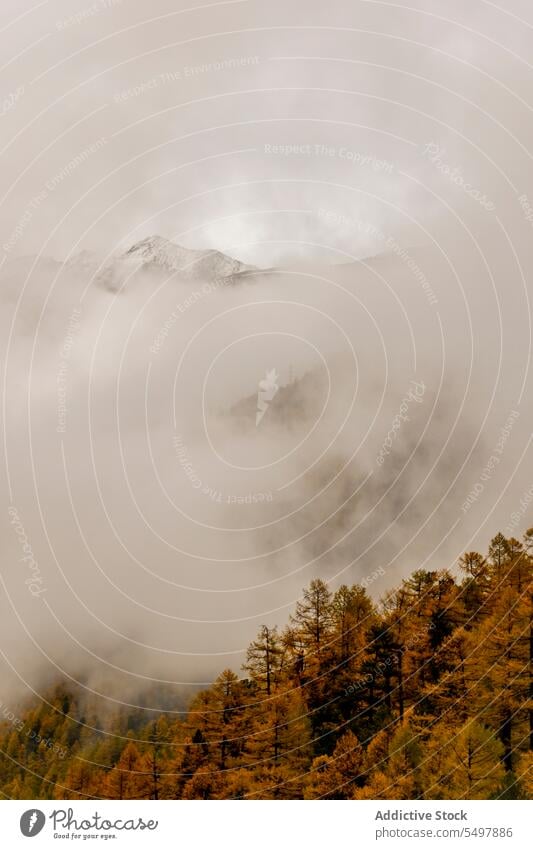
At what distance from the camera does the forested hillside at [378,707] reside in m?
32.2
